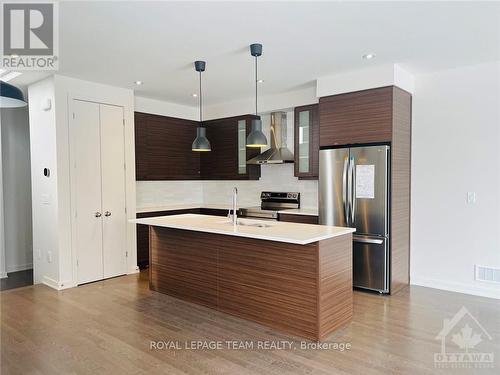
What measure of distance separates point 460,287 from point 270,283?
2.55 meters

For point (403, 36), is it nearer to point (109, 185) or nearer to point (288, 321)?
point (288, 321)

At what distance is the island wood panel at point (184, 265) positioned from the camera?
13.0ft

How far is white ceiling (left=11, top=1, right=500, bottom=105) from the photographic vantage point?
9.25 feet

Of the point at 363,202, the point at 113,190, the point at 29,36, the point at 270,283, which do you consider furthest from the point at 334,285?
the point at 29,36

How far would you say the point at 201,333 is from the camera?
3.31 meters

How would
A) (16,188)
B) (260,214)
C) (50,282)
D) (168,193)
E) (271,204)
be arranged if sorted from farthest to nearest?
(168,193)
(271,204)
(16,188)
(260,214)
(50,282)

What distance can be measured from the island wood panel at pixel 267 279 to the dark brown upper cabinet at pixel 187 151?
2037 mm

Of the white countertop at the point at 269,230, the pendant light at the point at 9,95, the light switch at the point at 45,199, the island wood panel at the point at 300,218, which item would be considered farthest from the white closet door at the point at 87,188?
the island wood panel at the point at 300,218

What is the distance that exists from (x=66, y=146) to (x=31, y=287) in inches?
75.6

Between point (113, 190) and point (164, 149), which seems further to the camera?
point (164, 149)

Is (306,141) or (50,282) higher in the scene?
(306,141)

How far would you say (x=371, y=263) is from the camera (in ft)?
14.5

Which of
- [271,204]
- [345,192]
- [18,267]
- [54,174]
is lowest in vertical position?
[18,267]

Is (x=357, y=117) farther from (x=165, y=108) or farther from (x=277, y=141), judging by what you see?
(x=165, y=108)
